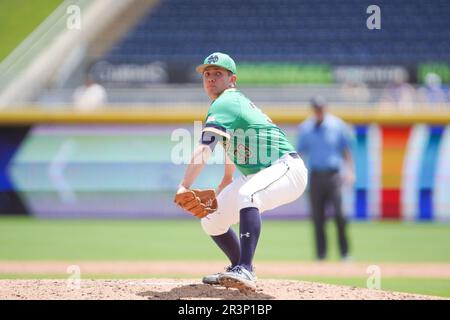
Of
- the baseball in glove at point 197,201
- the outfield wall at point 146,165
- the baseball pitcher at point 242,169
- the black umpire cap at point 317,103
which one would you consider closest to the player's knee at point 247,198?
the baseball pitcher at point 242,169

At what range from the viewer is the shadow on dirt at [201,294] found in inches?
239

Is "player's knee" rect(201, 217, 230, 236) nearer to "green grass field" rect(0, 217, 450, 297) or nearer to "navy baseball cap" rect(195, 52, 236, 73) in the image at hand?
"navy baseball cap" rect(195, 52, 236, 73)

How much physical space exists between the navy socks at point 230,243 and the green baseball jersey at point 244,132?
0.53m

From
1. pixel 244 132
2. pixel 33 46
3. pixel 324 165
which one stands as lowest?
pixel 244 132

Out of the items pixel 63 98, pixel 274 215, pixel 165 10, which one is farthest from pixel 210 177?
pixel 165 10

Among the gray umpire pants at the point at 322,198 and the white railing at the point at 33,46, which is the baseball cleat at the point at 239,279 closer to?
the gray umpire pants at the point at 322,198

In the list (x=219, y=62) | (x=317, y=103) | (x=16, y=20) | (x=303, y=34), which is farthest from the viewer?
(x=303, y=34)

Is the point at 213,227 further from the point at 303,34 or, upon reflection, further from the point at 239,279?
the point at 303,34

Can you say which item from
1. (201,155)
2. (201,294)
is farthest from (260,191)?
(201,294)

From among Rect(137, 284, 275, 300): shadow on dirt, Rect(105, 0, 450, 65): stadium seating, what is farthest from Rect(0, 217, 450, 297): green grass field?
Rect(105, 0, 450, 65): stadium seating

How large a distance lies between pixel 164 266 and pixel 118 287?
3.90 meters

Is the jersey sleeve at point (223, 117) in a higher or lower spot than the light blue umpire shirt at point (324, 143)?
lower

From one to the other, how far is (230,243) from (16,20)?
1537 cm

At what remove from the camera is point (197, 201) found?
6090 millimetres
